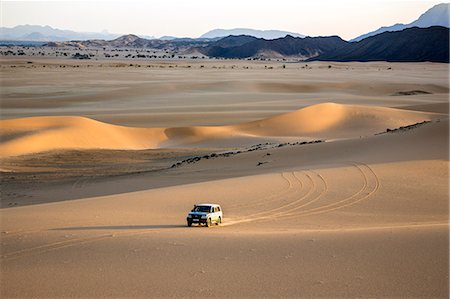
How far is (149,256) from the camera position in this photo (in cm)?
984

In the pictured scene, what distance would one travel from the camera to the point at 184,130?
3725 centimetres

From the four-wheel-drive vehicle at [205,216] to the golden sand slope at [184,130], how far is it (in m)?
18.0

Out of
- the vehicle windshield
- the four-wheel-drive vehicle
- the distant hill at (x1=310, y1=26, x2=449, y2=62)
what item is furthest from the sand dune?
the distant hill at (x1=310, y1=26, x2=449, y2=62)

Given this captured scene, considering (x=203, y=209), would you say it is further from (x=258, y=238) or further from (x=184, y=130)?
(x=184, y=130)

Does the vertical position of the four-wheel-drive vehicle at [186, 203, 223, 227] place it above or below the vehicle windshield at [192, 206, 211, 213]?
below

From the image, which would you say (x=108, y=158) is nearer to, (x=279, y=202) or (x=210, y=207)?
(x=279, y=202)

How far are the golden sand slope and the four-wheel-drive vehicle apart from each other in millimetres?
17963

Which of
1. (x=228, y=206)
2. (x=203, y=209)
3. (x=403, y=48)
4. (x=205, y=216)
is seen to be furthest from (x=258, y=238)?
(x=403, y=48)

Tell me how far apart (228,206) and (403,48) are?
140 m

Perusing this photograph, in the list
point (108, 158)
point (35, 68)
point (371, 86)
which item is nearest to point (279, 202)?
point (108, 158)

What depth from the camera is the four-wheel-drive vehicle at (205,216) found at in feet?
43.9

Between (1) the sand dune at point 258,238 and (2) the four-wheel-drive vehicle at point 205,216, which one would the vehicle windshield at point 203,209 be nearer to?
(2) the four-wheel-drive vehicle at point 205,216

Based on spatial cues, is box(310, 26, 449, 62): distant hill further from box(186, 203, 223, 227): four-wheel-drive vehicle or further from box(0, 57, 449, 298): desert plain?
box(186, 203, 223, 227): four-wheel-drive vehicle

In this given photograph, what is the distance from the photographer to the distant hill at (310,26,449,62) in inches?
5468
